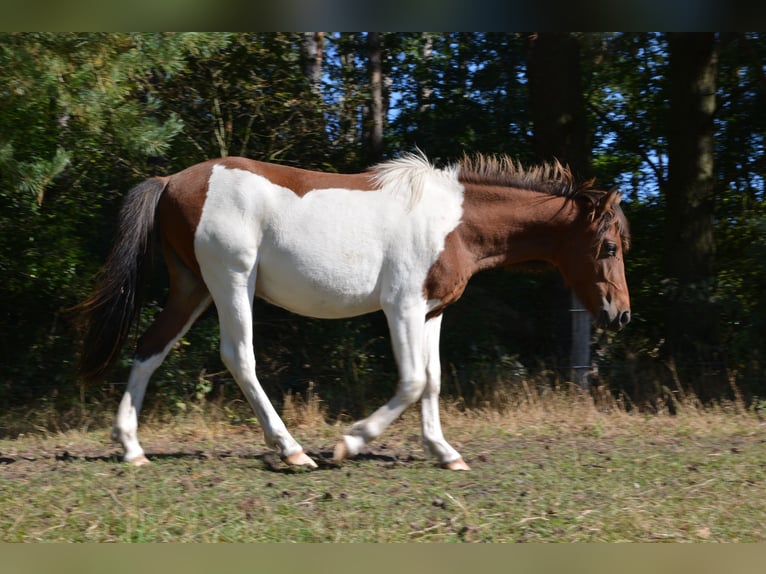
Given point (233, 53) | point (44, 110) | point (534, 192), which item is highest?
point (233, 53)

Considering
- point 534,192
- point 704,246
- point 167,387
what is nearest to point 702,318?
point 704,246

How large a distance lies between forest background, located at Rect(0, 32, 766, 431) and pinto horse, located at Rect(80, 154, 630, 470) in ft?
8.77

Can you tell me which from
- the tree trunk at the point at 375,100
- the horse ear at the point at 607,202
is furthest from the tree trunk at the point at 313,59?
the horse ear at the point at 607,202

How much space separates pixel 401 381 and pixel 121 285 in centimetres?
217

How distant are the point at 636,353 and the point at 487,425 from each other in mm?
3162

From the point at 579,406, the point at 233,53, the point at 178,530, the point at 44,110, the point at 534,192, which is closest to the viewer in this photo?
the point at 178,530

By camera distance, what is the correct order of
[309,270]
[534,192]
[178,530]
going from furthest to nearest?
[534,192] < [309,270] < [178,530]

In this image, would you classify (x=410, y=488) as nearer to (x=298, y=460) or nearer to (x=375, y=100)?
(x=298, y=460)

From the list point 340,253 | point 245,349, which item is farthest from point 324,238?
point 245,349

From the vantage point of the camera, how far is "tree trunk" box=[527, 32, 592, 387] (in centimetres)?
983

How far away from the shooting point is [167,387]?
9336 mm

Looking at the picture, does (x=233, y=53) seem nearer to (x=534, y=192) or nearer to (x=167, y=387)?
(x=167, y=387)

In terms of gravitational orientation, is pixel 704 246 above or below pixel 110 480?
above

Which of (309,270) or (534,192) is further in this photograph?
(534,192)
